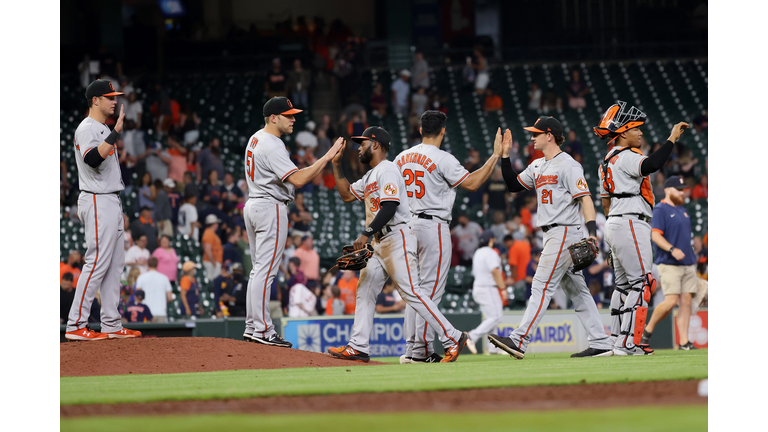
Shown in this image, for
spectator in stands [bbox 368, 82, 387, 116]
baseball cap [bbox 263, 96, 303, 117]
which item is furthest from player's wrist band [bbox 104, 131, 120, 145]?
spectator in stands [bbox 368, 82, 387, 116]

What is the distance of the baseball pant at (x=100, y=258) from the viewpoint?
6.06 meters

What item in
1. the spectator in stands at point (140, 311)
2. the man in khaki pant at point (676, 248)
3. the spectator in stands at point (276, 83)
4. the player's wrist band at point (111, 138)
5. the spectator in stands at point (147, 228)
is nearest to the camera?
the player's wrist band at point (111, 138)

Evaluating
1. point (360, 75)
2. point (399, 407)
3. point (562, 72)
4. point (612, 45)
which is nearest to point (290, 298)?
point (399, 407)

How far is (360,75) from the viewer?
21188 mm

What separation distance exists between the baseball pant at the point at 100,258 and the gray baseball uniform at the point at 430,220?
7.59 feet

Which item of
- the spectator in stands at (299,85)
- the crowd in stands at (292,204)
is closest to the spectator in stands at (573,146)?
the crowd in stands at (292,204)

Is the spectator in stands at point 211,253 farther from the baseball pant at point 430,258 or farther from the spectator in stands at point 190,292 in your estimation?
the baseball pant at point 430,258

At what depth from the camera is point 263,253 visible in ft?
20.7

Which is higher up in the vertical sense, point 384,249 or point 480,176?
point 480,176

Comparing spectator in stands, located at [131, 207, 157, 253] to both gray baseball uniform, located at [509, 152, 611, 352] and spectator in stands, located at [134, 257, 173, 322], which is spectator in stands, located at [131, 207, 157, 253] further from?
gray baseball uniform, located at [509, 152, 611, 352]

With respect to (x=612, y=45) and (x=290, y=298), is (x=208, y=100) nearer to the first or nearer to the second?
(x=290, y=298)

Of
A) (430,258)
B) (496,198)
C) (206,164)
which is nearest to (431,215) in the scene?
(430,258)

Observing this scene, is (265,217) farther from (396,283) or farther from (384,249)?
(396,283)

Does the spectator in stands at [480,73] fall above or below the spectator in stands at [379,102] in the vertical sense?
above
